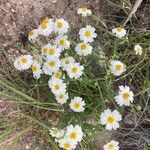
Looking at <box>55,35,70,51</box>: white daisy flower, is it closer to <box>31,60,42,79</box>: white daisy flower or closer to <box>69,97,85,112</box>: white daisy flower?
<box>31,60,42,79</box>: white daisy flower

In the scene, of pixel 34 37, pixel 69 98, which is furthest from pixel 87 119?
pixel 34 37

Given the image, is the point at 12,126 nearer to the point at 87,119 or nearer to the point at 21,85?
the point at 21,85

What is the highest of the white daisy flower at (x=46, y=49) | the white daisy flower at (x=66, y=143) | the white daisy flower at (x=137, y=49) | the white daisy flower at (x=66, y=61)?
the white daisy flower at (x=137, y=49)

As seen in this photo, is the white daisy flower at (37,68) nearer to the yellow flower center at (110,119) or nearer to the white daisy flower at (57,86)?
the white daisy flower at (57,86)

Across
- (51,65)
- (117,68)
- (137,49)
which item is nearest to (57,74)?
(51,65)

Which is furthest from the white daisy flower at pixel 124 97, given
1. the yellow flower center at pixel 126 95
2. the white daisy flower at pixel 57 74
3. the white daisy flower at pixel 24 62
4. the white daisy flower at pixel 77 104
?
the white daisy flower at pixel 24 62

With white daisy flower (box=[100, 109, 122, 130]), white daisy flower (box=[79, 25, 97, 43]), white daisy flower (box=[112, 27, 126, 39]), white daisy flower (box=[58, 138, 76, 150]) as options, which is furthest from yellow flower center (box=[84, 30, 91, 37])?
white daisy flower (box=[58, 138, 76, 150])

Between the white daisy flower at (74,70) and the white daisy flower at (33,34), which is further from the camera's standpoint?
the white daisy flower at (33,34)
